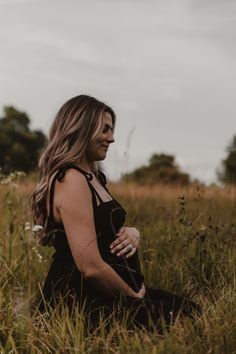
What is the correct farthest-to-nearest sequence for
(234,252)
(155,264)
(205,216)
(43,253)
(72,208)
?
1. (205,216)
2. (43,253)
3. (234,252)
4. (155,264)
5. (72,208)

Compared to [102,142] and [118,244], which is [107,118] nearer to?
[102,142]

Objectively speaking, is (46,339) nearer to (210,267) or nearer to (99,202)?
(99,202)

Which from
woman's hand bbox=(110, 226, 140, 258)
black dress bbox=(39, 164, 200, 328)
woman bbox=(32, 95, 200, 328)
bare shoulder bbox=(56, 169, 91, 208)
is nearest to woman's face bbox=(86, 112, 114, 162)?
woman bbox=(32, 95, 200, 328)

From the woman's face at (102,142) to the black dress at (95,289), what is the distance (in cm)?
12

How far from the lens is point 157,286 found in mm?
4266

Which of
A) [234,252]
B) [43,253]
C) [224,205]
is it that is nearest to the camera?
[234,252]

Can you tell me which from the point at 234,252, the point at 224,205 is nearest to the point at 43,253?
the point at 234,252

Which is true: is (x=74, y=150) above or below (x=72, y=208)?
above

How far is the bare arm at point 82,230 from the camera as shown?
3055 millimetres

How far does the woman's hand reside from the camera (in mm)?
3264

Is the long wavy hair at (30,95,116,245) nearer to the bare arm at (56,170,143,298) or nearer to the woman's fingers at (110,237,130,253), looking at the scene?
the bare arm at (56,170,143,298)

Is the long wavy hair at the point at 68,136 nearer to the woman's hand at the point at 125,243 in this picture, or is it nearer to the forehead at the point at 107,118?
the forehead at the point at 107,118

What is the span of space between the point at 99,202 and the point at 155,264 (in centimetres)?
130

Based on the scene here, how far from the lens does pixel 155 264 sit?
4426 mm
